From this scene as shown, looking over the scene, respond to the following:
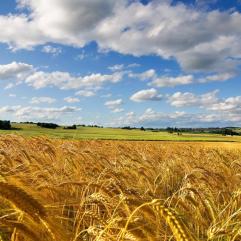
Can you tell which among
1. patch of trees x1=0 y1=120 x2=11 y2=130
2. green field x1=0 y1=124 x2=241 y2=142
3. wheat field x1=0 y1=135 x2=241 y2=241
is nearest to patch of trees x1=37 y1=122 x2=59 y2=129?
green field x1=0 y1=124 x2=241 y2=142

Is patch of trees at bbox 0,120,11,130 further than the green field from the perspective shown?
Yes

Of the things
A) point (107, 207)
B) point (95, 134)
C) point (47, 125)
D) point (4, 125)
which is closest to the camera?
point (107, 207)

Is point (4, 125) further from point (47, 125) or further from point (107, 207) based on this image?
point (107, 207)

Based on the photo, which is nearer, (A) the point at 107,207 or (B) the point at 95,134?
(A) the point at 107,207

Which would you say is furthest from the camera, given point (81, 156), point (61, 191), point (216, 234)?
point (81, 156)

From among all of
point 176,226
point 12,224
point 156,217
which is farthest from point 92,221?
point 176,226

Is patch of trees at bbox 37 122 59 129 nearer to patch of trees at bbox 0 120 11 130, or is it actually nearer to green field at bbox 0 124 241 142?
green field at bbox 0 124 241 142

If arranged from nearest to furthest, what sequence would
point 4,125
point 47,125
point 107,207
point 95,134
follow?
point 107,207 → point 95,134 → point 4,125 → point 47,125

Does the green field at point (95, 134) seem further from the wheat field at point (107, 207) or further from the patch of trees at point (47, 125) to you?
the wheat field at point (107, 207)

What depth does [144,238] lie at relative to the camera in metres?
1.85

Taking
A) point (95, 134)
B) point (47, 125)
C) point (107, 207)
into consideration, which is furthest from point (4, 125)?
point (107, 207)

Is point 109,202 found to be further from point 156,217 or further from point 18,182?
point 18,182

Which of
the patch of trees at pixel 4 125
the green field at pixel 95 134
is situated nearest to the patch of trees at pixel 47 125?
the green field at pixel 95 134

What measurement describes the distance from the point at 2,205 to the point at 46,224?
1.26 m
